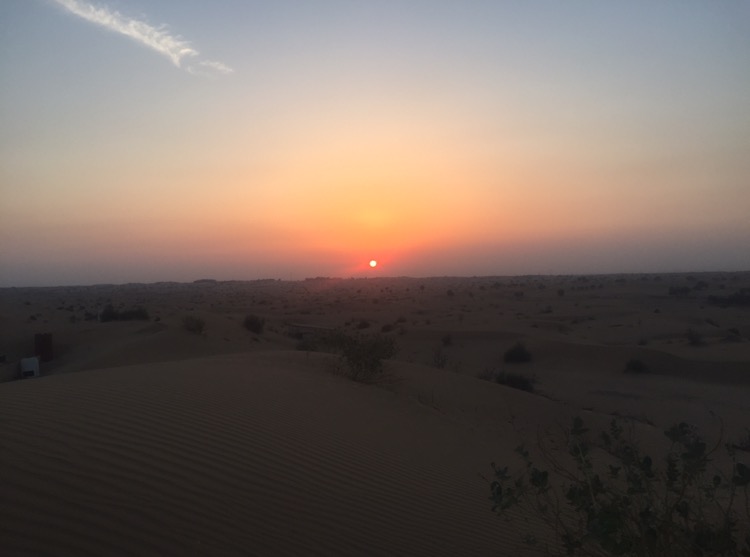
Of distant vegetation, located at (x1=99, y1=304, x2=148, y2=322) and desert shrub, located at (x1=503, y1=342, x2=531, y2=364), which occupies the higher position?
distant vegetation, located at (x1=99, y1=304, x2=148, y2=322)

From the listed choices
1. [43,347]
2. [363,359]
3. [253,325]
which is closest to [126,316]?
[253,325]

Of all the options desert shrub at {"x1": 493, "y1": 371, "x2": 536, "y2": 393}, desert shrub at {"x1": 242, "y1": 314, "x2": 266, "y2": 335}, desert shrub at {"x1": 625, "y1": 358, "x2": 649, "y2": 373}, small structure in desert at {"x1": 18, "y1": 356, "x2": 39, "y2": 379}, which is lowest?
desert shrub at {"x1": 625, "y1": 358, "x2": 649, "y2": 373}

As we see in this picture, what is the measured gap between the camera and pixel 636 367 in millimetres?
25875

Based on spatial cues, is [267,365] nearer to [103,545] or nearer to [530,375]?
[103,545]

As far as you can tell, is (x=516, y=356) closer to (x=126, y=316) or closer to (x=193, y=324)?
(x=193, y=324)

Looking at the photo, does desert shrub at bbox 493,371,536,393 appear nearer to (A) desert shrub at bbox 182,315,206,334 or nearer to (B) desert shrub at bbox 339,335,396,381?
(B) desert shrub at bbox 339,335,396,381

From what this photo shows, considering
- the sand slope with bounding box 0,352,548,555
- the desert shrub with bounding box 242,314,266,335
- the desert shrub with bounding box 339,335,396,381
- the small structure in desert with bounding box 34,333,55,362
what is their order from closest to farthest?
1. the sand slope with bounding box 0,352,548,555
2. the desert shrub with bounding box 339,335,396,381
3. the small structure in desert with bounding box 34,333,55,362
4. the desert shrub with bounding box 242,314,266,335

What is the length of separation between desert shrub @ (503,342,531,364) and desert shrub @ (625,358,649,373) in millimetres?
4910

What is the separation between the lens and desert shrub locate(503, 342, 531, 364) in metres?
29.6

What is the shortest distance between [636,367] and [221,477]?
23.3m

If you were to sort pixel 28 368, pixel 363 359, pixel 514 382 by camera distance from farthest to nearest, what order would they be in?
1. pixel 28 368
2. pixel 514 382
3. pixel 363 359

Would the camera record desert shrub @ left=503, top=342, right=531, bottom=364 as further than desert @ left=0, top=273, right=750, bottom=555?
Yes

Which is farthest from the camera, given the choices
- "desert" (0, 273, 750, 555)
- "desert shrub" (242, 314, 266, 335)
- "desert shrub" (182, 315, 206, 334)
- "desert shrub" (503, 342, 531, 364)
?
"desert shrub" (242, 314, 266, 335)

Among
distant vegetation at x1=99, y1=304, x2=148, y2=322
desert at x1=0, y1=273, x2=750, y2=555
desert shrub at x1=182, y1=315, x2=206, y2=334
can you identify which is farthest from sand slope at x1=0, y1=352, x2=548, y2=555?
distant vegetation at x1=99, y1=304, x2=148, y2=322
